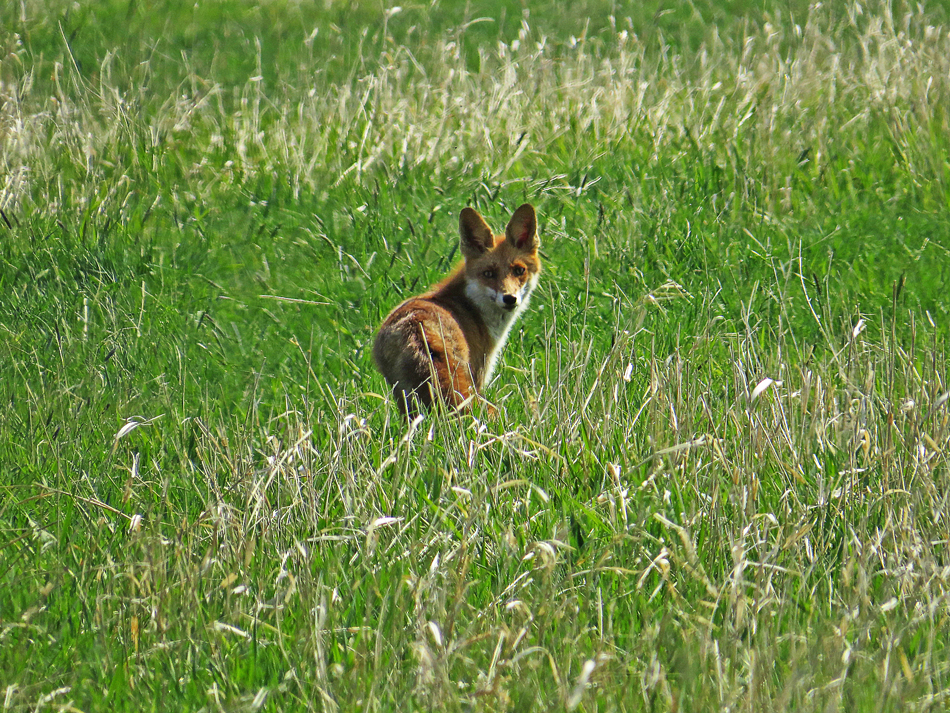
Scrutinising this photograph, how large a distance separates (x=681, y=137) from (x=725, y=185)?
1.05 metres

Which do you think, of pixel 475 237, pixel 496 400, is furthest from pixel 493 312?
pixel 496 400

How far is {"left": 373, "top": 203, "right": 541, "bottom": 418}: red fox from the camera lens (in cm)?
429

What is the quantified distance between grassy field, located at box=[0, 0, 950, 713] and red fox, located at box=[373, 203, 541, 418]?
7.6 inches

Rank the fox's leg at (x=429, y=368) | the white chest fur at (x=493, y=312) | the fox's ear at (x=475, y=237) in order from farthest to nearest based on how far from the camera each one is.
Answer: the fox's ear at (x=475, y=237)
the white chest fur at (x=493, y=312)
the fox's leg at (x=429, y=368)

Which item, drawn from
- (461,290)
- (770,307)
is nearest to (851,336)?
(770,307)

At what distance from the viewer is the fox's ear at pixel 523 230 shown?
17.0 feet

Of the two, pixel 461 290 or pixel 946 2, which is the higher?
pixel 946 2

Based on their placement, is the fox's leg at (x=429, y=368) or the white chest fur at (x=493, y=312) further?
the white chest fur at (x=493, y=312)

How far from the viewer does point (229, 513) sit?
3.01 metres

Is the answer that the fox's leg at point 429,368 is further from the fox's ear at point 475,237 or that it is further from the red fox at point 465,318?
the fox's ear at point 475,237

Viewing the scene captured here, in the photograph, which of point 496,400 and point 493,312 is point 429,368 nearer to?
point 496,400

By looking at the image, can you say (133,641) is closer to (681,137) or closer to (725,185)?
(725,185)

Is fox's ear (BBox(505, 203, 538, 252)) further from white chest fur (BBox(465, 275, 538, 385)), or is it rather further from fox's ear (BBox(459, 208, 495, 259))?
white chest fur (BBox(465, 275, 538, 385))

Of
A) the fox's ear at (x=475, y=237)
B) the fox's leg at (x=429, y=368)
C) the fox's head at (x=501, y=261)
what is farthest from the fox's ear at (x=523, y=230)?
the fox's leg at (x=429, y=368)
